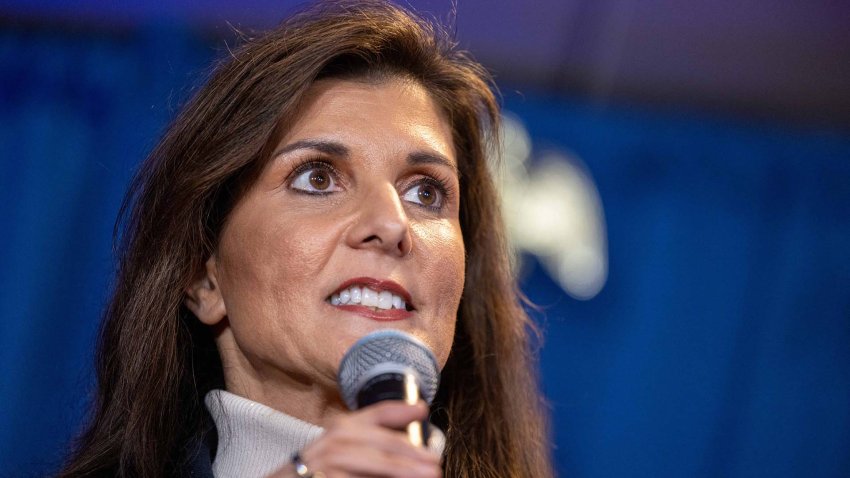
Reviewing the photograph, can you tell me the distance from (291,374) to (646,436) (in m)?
2.45

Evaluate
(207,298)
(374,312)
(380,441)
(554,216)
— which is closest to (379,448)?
(380,441)

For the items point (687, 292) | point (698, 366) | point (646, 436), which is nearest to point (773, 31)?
point (687, 292)

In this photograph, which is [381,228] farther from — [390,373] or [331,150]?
[390,373]

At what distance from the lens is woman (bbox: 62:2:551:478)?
1.65 metres

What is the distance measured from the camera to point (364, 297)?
162 centimetres

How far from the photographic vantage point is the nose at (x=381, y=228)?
1.61 m

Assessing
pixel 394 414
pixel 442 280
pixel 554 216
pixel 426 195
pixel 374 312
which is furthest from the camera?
pixel 554 216

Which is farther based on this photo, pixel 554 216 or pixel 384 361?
pixel 554 216

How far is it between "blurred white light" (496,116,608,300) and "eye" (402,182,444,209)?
1916mm

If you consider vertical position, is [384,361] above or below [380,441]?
above

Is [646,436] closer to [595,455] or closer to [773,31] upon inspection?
[595,455]

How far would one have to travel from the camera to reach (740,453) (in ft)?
13.1

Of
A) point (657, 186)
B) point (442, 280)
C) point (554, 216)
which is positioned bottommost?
point (442, 280)

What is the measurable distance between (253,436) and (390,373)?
633mm
